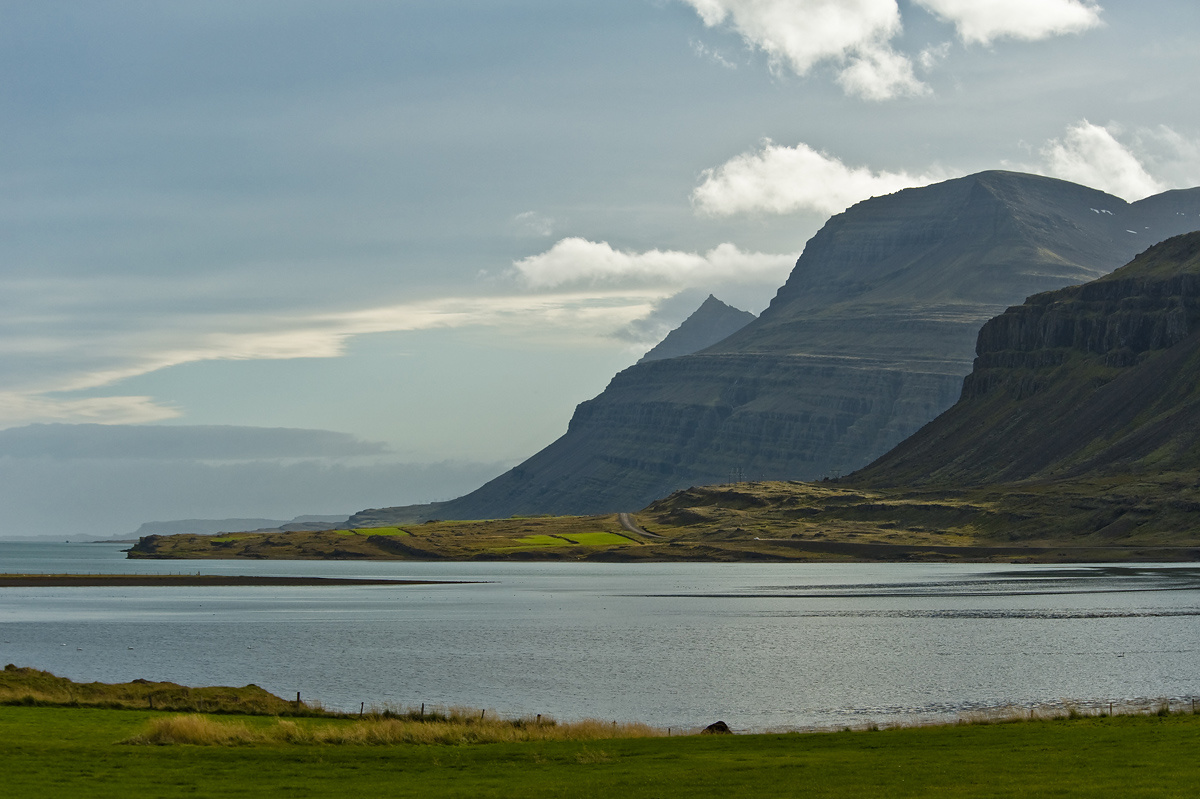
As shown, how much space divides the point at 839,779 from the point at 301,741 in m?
22.2

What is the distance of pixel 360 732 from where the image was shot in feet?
168

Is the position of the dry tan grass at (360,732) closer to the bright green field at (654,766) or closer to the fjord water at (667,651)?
the bright green field at (654,766)

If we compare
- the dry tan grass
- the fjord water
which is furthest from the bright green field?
the fjord water

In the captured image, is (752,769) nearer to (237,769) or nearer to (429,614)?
(237,769)

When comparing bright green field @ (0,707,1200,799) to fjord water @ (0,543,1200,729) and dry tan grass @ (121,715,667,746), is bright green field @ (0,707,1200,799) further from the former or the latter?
fjord water @ (0,543,1200,729)

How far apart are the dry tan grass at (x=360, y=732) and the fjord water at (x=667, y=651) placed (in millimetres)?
14408

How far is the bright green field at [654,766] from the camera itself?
1513 inches

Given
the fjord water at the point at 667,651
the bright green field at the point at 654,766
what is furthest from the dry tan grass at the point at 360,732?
the fjord water at the point at 667,651

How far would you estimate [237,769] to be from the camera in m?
42.6

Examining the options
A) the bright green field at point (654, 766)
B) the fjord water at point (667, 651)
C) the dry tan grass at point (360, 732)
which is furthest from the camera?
the fjord water at point (667, 651)

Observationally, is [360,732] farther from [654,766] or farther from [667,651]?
[667,651]

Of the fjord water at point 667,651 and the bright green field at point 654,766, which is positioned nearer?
the bright green field at point 654,766

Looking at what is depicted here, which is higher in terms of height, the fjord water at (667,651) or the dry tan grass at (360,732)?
the dry tan grass at (360,732)

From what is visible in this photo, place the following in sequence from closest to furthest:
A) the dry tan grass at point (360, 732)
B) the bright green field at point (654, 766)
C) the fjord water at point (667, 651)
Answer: the bright green field at point (654, 766) → the dry tan grass at point (360, 732) → the fjord water at point (667, 651)
